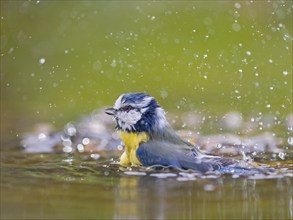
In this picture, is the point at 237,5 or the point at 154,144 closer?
the point at 154,144

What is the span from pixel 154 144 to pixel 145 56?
4.21 metres

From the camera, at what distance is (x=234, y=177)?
15.5 ft

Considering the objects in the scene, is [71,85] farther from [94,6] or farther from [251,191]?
[251,191]

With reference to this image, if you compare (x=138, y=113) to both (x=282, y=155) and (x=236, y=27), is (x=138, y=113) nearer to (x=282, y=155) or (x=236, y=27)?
(x=282, y=155)

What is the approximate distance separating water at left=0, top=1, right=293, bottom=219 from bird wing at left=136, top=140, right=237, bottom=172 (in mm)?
87

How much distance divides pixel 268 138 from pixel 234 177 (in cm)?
162

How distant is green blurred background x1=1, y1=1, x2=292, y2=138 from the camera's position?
8.16 meters

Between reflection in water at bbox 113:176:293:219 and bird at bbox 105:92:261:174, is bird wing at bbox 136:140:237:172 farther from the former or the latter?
reflection in water at bbox 113:176:293:219

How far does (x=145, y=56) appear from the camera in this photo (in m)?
9.41

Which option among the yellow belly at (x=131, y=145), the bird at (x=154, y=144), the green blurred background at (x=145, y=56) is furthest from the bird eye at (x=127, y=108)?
the green blurred background at (x=145, y=56)

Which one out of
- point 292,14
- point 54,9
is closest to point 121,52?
point 54,9

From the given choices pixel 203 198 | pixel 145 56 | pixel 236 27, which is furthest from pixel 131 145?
pixel 236 27

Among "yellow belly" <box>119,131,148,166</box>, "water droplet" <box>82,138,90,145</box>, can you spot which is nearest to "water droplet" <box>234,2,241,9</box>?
"water droplet" <box>82,138,90,145</box>

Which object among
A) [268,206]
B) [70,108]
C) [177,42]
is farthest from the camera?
[177,42]
